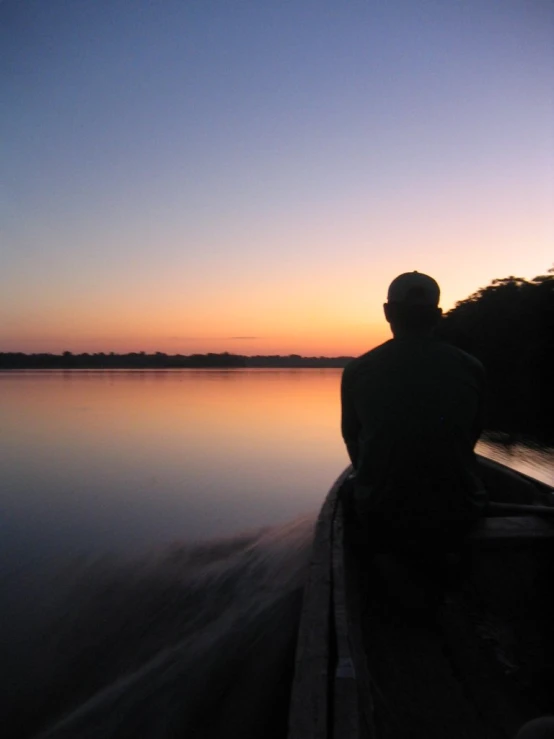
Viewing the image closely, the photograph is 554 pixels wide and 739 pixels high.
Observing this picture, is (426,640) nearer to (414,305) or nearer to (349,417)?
(349,417)

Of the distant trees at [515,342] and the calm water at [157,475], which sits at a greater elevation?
the distant trees at [515,342]

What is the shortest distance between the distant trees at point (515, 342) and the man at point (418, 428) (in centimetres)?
1653

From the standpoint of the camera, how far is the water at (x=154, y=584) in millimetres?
3846

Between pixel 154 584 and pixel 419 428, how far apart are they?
5.05m

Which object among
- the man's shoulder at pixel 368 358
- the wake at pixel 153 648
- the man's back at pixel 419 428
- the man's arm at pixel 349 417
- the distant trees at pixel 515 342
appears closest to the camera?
the man's back at pixel 419 428

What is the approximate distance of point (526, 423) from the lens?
2167 centimetres

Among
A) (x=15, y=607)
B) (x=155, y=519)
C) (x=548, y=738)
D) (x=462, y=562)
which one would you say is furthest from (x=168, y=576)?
(x=548, y=738)

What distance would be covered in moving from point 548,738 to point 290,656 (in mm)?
2805

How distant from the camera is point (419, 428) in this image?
253 cm

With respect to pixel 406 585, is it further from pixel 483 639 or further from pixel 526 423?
pixel 526 423

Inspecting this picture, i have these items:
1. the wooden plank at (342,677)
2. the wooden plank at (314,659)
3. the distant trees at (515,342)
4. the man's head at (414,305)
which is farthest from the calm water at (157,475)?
the man's head at (414,305)

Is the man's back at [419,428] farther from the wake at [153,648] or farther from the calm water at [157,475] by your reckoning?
the calm water at [157,475]

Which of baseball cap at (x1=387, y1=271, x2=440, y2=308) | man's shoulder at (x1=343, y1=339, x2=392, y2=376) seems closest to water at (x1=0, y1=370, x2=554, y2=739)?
man's shoulder at (x1=343, y1=339, x2=392, y2=376)

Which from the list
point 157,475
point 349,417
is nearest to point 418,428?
point 349,417
